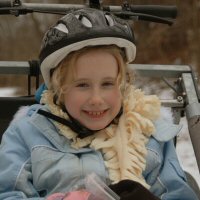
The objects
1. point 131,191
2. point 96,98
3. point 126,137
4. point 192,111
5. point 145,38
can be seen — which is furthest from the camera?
point 145,38

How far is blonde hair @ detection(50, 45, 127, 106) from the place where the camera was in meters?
1.82

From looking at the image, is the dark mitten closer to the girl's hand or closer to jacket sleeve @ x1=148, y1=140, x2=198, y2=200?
the girl's hand

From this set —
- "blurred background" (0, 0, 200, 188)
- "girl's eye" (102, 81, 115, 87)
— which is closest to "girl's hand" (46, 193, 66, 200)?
"girl's eye" (102, 81, 115, 87)

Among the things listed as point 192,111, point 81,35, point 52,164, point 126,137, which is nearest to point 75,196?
point 52,164

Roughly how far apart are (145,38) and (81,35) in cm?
679

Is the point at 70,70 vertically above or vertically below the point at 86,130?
above

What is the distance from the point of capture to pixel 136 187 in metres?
1.62

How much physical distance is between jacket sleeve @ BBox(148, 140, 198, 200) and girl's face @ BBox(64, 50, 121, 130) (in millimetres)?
236

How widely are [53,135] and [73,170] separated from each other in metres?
0.13

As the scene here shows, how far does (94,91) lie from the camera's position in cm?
181

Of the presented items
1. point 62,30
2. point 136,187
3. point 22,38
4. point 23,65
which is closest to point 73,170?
point 136,187

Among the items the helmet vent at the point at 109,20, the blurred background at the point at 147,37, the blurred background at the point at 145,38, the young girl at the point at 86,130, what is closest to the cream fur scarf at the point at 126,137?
the young girl at the point at 86,130

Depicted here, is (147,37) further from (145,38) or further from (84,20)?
(84,20)

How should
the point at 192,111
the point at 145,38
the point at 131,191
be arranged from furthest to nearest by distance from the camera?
the point at 145,38, the point at 192,111, the point at 131,191
